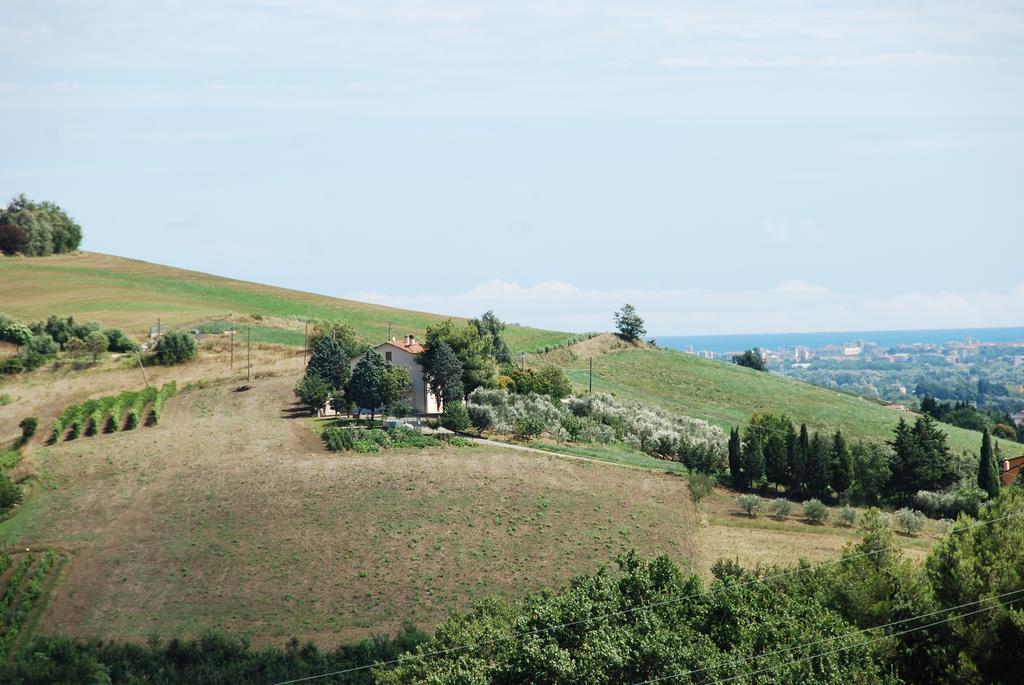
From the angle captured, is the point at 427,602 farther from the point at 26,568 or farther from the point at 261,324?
the point at 261,324

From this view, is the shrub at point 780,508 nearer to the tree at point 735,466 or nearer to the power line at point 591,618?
the tree at point 735,466

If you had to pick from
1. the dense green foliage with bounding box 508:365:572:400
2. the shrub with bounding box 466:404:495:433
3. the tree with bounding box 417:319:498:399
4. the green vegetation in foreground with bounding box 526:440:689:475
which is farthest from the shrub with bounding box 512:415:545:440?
the dense green foliage with bounding box 508:365:572:400

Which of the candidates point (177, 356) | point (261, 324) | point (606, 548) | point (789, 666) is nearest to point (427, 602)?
point (606, 548)

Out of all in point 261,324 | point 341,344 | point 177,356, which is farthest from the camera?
point 261,324

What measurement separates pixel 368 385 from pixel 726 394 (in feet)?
191

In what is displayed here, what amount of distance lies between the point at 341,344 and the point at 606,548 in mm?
39254

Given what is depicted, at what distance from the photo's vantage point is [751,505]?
240ft

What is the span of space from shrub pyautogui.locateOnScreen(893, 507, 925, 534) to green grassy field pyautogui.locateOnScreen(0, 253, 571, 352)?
223ft

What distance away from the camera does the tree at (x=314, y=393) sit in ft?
285

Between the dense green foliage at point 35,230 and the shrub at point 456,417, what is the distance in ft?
322

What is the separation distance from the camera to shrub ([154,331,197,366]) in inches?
4114

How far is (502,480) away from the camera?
237ft

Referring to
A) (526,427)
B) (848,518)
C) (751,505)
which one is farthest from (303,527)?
(848,518)

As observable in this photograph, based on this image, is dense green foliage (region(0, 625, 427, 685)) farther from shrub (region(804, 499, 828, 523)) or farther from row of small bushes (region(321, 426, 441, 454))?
shrub (region(804, 499, 828, 523))
